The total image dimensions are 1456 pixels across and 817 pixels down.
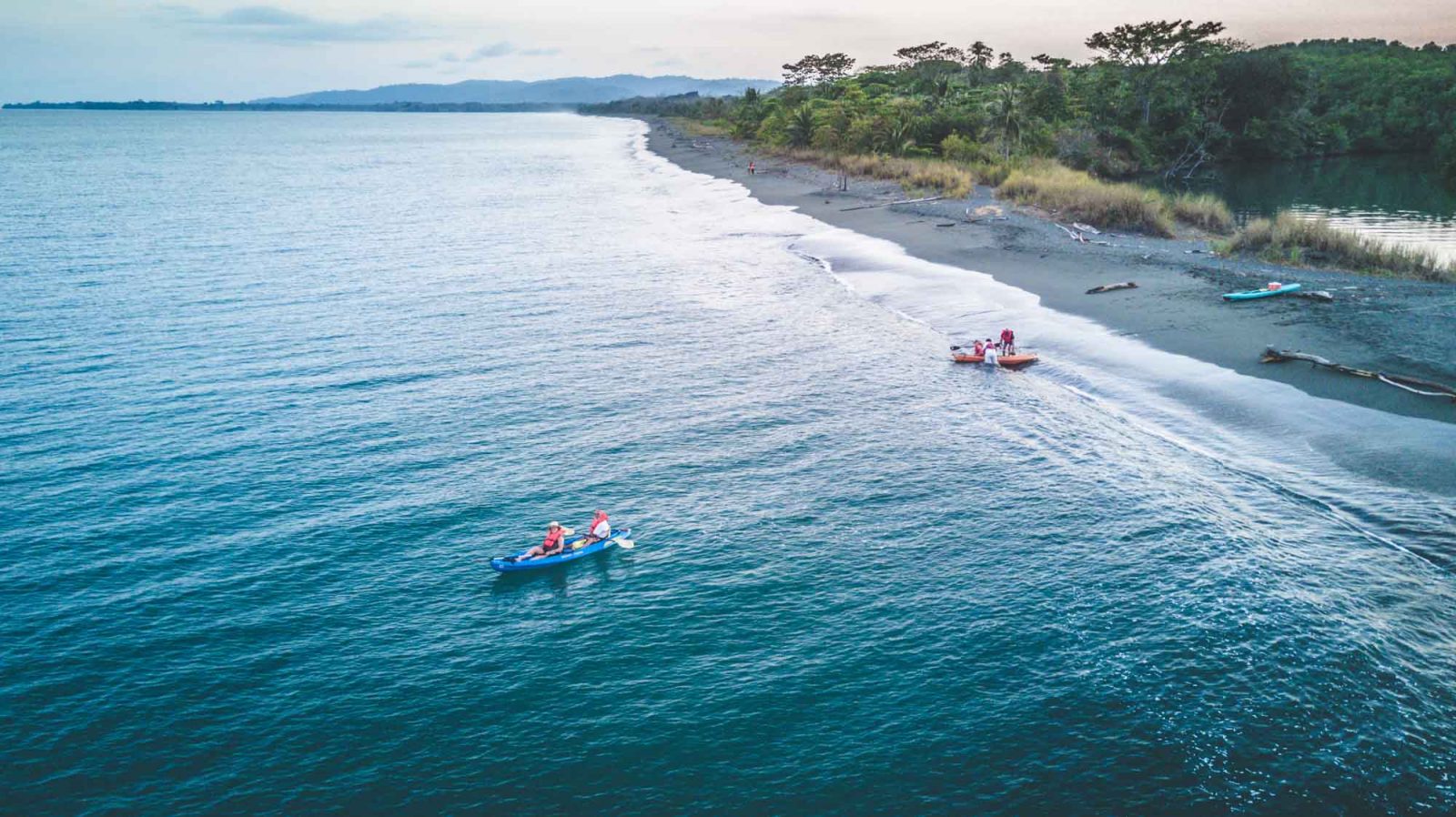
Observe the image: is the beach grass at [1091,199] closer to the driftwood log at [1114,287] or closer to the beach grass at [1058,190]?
the beach grass at [1058,190]

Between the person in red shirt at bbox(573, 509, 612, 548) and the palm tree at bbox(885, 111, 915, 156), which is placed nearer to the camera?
the person in red shirt at bbox(573, 509, 612, 548)

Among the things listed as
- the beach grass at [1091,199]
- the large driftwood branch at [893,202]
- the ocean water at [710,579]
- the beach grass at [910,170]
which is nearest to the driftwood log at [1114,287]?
the ocean water at [710,579]

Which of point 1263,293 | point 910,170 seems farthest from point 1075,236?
point 910,170

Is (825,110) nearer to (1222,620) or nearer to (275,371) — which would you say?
(275,371)

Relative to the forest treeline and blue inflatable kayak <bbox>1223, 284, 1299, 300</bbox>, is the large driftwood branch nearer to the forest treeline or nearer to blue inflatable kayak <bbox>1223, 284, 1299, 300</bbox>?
the forest treeline

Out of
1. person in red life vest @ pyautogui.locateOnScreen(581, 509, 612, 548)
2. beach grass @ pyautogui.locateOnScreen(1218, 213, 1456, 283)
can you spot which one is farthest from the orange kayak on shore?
beach grass @ pyautogui.locateOnScreen(1218, 213, 1456, 283)

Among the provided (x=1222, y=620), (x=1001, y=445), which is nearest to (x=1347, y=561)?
(x=1222, y=620)

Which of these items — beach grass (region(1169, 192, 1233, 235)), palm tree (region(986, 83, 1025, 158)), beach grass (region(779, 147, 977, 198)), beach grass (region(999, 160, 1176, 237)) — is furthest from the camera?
palm tree (region(986, 83, 1025, 158))
